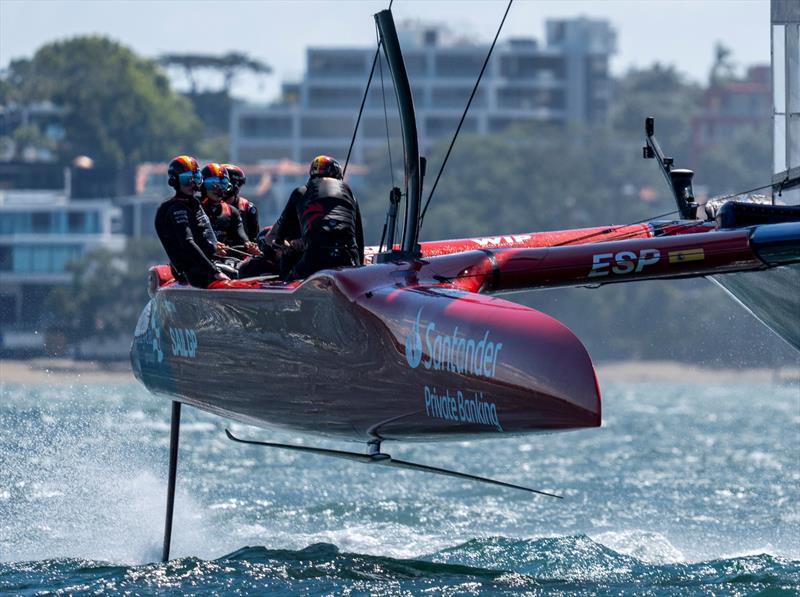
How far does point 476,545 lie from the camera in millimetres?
9320

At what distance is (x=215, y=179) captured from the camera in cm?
950

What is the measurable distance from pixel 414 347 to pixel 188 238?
2.05m

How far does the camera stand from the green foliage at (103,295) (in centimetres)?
4738

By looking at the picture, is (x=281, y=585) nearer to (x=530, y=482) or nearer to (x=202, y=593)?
(x=202, y=593)

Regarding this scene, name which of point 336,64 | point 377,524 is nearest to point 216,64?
point 336,64

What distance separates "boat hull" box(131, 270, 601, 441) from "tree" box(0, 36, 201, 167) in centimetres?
5772

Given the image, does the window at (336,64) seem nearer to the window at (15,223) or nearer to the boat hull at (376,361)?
the window at (15,223)

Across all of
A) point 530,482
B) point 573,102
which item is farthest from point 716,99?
point 530,482

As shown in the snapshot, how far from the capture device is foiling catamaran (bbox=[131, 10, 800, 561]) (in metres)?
6.76

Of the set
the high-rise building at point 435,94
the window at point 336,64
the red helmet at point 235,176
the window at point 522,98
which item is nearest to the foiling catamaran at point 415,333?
the red helmet at point 235,176

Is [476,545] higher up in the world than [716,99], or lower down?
lower down

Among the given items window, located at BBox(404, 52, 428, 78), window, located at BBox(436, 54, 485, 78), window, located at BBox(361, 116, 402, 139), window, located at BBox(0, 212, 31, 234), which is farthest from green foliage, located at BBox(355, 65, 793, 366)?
window, located at BBox(0, 212, 31, 234)

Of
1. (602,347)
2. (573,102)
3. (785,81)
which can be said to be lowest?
(602,347)

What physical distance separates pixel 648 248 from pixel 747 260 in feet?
1.44
